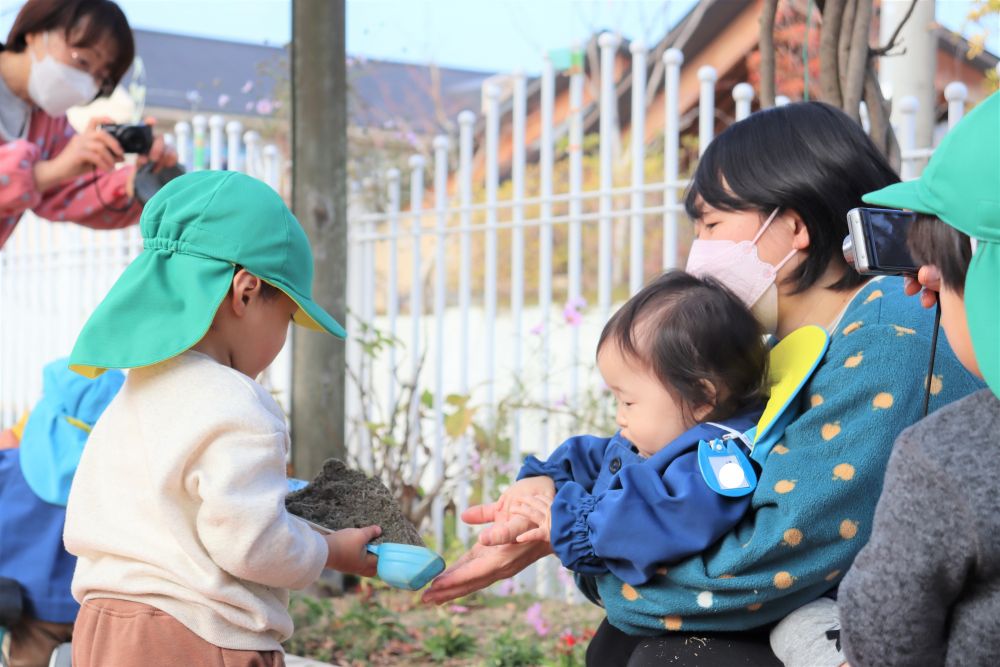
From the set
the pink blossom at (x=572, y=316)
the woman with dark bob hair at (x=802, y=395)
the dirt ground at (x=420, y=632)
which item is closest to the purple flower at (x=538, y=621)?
the dirt ground at (x=420, y=632)

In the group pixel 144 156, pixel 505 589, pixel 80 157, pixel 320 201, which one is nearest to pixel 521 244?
pixel 320 201

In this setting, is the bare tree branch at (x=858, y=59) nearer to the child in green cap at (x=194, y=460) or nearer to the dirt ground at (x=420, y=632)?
the child in green cap at (x=194, y=460)

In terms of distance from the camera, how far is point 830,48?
9.32 ft

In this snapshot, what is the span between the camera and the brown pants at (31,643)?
2.93m

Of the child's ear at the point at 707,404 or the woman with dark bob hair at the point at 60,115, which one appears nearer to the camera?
the child's ear at the point at 707,404

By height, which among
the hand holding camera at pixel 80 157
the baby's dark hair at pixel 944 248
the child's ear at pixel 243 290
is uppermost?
the hand holding camera at pixel 80 157

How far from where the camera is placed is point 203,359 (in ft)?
6.47

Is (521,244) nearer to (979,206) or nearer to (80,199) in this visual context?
(80,199)

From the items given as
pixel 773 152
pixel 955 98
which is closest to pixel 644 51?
pixel 955 98

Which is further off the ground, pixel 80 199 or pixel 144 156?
pixel 144 156

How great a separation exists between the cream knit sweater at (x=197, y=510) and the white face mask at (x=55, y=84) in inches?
75.5

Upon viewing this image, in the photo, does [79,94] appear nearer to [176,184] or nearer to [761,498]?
[176,184]

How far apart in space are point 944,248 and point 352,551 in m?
1.16

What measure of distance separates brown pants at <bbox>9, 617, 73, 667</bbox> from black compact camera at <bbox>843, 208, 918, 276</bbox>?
2300 millimetres
